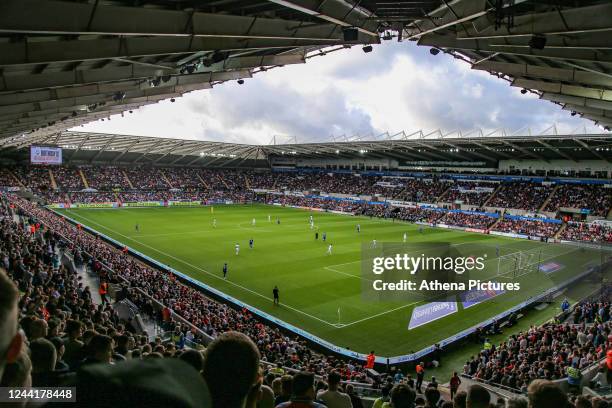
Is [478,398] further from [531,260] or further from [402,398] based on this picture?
[531,260]

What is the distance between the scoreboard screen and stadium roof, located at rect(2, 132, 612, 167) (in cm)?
301

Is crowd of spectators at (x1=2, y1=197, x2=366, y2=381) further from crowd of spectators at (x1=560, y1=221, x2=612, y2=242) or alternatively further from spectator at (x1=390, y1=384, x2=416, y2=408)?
crowd of spectators at (x1=560, y1=221, x2=612, y2=242)

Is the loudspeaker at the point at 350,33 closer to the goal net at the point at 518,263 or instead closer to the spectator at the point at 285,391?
the spectator at the point at 285,391

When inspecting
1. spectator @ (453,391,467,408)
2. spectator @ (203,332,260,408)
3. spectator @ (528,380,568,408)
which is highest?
spectator @ (203,332,260,408)

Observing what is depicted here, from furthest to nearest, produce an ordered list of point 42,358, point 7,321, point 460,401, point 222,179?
point 222,179
point 460,401
point 42,358
point 7,321

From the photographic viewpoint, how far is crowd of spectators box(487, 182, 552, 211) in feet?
187

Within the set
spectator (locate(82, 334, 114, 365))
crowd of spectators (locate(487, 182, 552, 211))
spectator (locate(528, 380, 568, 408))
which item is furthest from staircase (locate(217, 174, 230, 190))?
spectator (locate(528, 380, 568, 408))

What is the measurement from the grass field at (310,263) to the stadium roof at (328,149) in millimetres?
12581

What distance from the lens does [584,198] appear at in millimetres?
53438

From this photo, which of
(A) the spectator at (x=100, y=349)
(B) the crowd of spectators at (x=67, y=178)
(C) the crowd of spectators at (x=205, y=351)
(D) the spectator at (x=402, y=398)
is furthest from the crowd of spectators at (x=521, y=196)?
(B) the crowd of spectators at (x=67, y=178)

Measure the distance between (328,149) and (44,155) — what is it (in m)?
45.3

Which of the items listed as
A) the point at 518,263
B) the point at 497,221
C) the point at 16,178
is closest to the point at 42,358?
the point at 518,263

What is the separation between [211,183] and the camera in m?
89.1

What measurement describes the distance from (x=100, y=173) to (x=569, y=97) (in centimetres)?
7758
